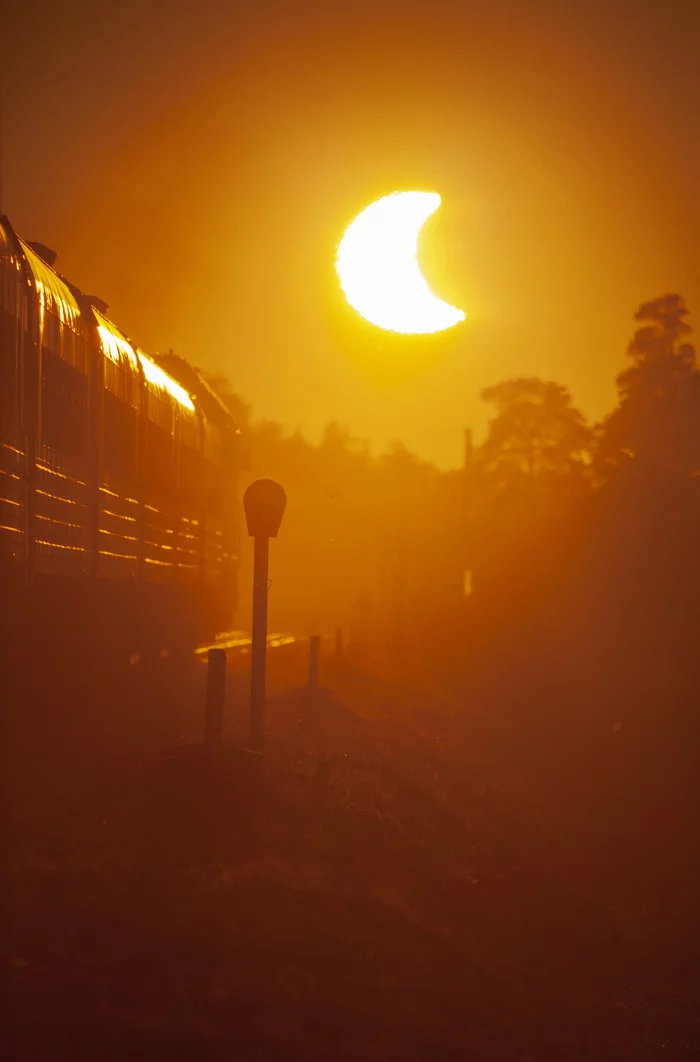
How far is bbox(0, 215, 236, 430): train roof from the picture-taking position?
37.9 feet

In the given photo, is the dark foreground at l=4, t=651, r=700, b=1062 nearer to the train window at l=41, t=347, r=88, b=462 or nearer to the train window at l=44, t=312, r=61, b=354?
the train window at l=41, t=347, r=88, b=462

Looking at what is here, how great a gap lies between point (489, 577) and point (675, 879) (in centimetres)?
2854

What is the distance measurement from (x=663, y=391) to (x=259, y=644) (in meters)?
46.2

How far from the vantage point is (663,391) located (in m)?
54.8

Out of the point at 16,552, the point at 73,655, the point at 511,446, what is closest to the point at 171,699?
the point at 73,655

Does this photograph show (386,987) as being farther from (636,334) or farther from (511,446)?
(511,446)

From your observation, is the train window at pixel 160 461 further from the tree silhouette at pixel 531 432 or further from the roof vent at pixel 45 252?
the tree silhouette at pixel 531 432

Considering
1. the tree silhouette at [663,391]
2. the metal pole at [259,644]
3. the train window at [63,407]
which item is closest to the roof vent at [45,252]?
the train window at [63,407]

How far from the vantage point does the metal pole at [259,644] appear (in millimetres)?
11594

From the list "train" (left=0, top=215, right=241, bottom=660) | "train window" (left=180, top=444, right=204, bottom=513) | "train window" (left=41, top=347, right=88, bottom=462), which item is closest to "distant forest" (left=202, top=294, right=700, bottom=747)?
"train window" (left=180, top=444, right=204, bottom=513)

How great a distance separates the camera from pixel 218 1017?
6066 mm

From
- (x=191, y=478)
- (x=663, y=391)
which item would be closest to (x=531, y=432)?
(x=663, y=391)

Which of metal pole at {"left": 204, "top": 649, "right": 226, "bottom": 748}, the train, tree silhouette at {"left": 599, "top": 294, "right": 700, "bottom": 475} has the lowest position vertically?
metal pole at {"left": 204, "top": 649, "right": 226, "bottom": 748}

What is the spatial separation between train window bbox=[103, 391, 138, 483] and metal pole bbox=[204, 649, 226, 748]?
5352mm
